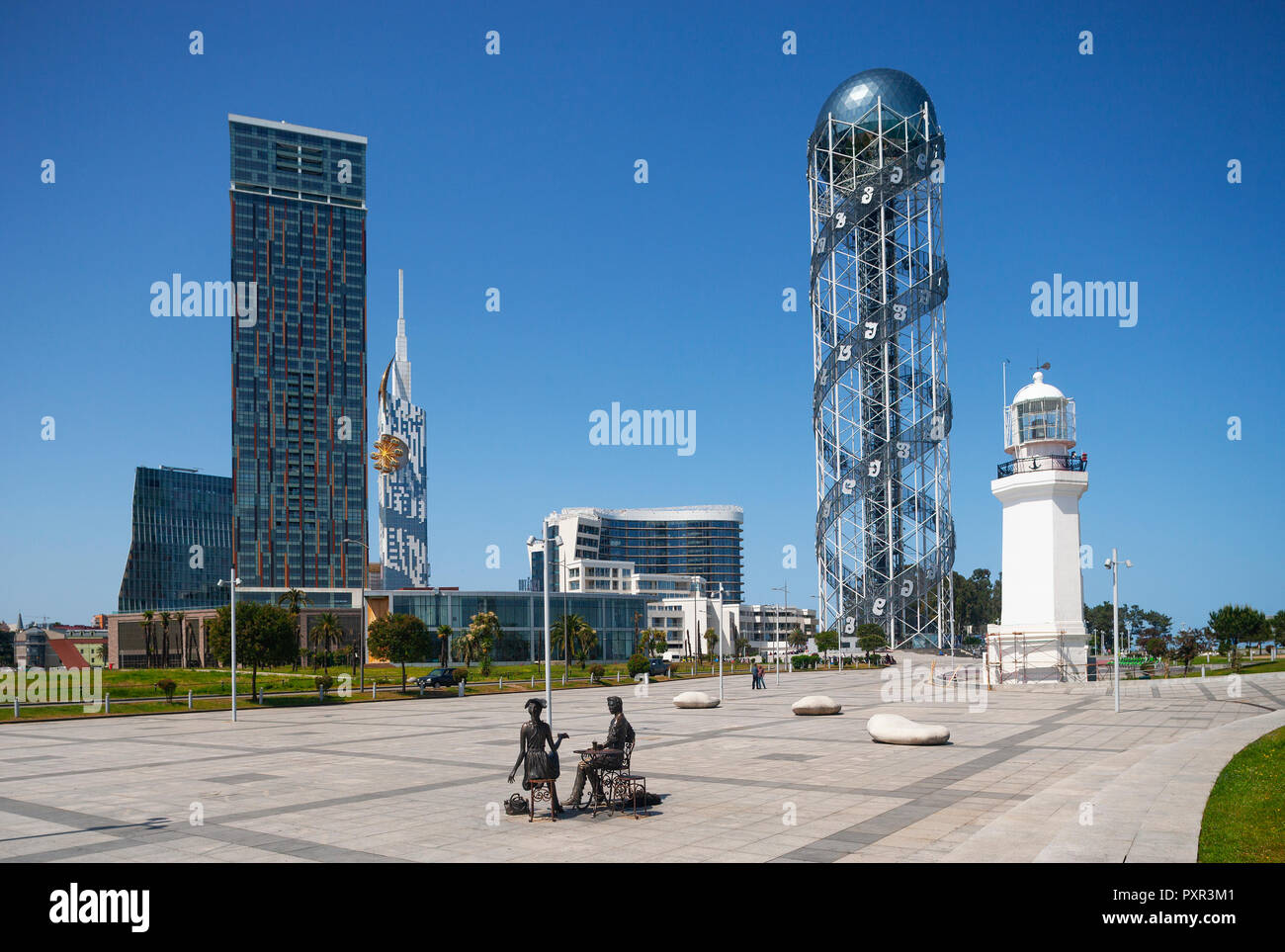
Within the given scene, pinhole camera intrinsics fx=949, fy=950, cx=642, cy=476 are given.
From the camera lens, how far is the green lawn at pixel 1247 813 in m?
10.8

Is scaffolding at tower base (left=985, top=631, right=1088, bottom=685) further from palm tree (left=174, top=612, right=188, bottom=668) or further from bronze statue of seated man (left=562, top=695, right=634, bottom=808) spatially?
palm tree (left=174, top=612, right=188, bottom=668)

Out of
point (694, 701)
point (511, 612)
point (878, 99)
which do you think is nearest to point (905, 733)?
point (694, 701)

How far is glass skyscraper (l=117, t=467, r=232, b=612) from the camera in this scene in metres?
191

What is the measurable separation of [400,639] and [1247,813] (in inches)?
1911

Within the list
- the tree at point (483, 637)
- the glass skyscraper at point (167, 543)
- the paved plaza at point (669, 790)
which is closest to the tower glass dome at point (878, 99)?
the tree at point (483, 637)

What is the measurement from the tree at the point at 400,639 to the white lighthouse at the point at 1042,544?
107ft

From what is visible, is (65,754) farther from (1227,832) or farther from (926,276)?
(926,276)

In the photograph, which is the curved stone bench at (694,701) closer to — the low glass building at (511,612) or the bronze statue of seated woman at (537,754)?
the bronze statue of seated woman at (537,754)

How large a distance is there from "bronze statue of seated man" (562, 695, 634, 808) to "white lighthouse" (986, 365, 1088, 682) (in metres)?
37.7

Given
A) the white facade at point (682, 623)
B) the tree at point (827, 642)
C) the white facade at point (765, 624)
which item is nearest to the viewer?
the tree at point (827, 642)

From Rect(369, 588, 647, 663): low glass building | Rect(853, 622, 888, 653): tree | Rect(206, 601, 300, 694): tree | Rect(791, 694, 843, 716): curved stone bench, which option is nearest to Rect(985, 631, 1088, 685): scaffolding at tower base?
Rect(791, 694, 843, 716): curved stone bench

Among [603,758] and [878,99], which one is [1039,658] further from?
[878,99]

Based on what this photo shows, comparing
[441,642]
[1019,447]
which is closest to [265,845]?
[1019,447]
